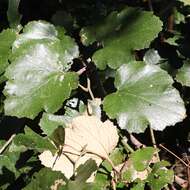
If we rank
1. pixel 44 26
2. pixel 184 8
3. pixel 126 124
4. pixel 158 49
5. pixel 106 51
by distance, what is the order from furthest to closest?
1. pixel 184 8
2. pixel 158 49
3. pixel 44 26
4. pixel 106 51
5. pixel 126 124

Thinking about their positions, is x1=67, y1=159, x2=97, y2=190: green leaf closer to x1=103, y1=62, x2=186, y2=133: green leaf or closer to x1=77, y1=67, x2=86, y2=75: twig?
x1=103, y1=62, x2=186, y2=133: green leaf

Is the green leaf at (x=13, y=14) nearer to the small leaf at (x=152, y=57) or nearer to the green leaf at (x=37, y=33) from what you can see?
the green leaf at (x=37, y=33)

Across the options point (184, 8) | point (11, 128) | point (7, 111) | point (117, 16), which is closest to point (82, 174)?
point (7, 111)

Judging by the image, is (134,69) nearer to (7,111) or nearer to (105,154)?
(105,154)

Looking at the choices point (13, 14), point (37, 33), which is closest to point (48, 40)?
point (37, 33)

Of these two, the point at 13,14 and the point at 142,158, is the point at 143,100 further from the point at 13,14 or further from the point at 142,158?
the point at 13,14

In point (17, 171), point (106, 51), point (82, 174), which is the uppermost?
point (106, 51)
